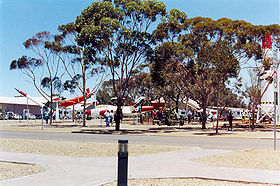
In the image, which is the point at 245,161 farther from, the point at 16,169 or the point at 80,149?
the point at 16,169

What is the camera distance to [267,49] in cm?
3584

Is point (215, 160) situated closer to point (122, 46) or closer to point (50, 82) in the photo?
point (122, 46)

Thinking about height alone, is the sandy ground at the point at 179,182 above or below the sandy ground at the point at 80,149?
above

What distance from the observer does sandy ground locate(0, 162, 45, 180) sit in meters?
8.73

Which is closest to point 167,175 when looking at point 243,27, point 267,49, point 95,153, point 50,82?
point 95,153

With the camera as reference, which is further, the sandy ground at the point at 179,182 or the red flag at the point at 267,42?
the red flag at the point at 267,42

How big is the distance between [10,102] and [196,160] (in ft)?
252

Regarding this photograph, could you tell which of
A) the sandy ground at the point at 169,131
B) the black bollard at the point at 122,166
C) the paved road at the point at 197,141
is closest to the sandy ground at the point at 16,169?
the black bollard at the point at 122,166

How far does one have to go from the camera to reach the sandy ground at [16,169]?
8.73 meters

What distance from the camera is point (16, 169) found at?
9.59 metres

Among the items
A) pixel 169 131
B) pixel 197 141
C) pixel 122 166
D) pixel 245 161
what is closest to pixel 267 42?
pixel 169 131

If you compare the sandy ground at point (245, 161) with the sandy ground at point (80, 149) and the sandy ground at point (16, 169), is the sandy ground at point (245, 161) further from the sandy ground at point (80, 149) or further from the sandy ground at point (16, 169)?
the sandy ground at point (16, 169)

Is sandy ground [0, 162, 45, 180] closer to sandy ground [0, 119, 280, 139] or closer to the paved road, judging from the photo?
the paved road

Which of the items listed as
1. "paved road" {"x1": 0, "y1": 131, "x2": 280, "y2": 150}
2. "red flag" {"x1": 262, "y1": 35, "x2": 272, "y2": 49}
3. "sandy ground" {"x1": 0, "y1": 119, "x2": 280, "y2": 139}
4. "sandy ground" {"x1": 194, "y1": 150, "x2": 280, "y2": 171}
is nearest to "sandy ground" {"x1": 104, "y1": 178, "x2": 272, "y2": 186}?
"sandy ground" {"x1": 194, "y1": 150, "x2": 280, "y2": 171}
